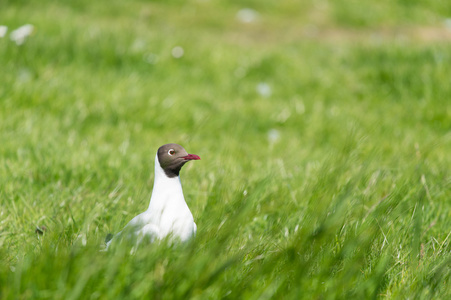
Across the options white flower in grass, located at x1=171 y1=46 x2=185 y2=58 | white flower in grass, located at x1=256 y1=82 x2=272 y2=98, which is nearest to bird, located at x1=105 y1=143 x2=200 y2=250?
white flower in grass, located at x1=256 y1=82 x2=272 y2=98

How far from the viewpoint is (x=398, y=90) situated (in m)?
7.01

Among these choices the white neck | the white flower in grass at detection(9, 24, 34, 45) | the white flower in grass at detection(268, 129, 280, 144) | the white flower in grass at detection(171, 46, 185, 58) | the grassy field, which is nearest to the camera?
the grassy field

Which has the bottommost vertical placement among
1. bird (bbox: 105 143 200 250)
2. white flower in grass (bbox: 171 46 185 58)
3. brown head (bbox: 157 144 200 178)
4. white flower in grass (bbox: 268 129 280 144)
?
white flower in grass (bbox: 268 129 280 144)

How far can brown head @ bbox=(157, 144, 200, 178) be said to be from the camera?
8.25ft

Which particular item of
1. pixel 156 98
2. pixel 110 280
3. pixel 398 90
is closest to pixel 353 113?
pixel 398 90

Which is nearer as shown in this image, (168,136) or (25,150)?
(25,150)

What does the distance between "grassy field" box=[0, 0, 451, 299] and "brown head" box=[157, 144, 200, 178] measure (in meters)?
0.17

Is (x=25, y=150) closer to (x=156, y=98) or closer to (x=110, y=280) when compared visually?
(x=156, y=98)

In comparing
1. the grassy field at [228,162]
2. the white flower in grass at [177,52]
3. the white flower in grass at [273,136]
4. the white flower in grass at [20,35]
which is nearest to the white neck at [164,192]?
the grassy field at [228,162]

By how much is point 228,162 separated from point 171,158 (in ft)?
4.98

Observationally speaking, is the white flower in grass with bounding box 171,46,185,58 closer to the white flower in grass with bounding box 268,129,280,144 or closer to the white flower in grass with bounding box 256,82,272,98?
the white flower in grass with bounding box 256,82,272,98

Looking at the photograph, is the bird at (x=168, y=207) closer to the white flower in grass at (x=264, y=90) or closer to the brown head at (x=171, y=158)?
the brown head at (x=171, y=158)

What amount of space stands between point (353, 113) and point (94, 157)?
3.43 meters

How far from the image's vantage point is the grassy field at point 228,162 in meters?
1.80
